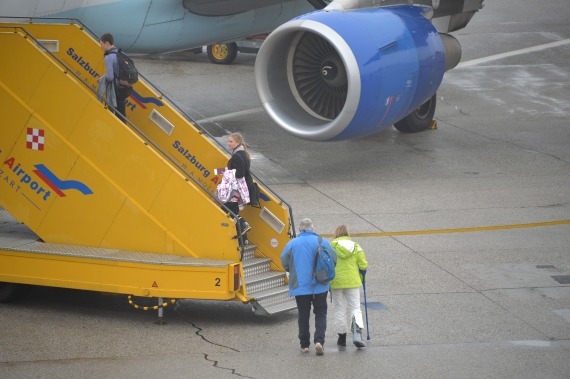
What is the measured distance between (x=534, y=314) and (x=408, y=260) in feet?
7.85

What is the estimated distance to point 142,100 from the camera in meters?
14.5

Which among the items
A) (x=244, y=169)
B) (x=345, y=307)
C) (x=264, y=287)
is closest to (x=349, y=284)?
(x=345, y=307)

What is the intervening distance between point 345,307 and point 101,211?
2.98 m

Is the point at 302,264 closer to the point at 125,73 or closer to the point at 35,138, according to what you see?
the point at 35,138

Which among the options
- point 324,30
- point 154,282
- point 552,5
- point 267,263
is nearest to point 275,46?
point 324,30

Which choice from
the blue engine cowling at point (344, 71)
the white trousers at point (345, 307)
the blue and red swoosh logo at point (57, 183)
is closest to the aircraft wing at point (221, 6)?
the blue engine cowling at point (344, 71)

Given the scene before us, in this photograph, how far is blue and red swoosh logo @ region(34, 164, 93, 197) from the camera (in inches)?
490

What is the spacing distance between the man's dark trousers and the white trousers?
0.75ft

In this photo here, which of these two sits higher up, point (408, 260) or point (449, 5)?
point (449, 5)

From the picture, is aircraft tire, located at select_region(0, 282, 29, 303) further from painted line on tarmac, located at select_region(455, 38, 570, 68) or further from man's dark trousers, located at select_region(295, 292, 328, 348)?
painted line on tarmac, located at select_region(455, 38, 570, 68)

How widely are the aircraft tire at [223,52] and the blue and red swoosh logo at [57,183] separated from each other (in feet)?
53.1

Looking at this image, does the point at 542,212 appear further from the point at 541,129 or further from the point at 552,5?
the point at 552,5

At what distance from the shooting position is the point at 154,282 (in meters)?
11.8

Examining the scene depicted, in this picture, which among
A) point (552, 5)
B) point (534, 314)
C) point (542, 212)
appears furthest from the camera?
point (552, 5)
